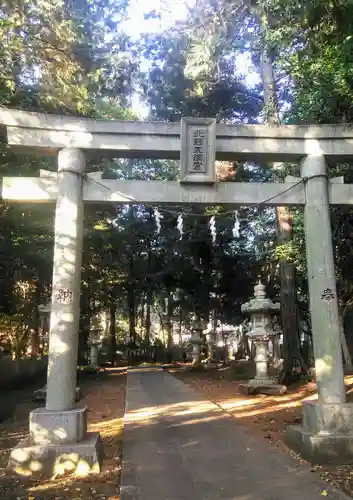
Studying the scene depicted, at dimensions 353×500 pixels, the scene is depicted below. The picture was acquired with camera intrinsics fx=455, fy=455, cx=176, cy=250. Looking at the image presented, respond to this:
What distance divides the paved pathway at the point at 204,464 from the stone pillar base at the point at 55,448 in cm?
54

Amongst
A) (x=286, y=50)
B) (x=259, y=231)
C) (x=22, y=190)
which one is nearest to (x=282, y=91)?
(x=286, y=50)

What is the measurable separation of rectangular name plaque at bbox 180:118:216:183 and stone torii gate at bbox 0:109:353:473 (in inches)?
0.6

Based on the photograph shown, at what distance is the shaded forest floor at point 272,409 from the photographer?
220 inches

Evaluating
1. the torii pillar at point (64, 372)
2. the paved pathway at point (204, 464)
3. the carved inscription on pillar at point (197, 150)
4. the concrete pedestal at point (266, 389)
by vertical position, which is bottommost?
the paved pathway at point (204, 464)

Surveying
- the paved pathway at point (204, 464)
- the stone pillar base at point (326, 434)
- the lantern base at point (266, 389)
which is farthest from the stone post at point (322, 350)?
the lantern base at point (266, 389)

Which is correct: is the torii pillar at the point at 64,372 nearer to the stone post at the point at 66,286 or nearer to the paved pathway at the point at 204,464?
the stone post at the point at 66,286

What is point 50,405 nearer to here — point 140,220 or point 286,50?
point 286,50

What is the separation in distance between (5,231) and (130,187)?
6.12m

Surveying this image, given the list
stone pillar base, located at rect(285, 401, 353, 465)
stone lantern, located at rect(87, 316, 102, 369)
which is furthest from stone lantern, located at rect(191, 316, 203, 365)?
stone pillar base, located at rect(285, 401, 353, 465)

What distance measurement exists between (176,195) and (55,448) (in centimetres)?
381

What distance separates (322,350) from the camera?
646cm

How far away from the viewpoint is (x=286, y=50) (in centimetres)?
902

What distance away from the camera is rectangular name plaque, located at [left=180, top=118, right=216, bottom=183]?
6.77 metres

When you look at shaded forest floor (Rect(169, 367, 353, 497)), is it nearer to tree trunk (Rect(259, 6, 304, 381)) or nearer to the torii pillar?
tree trunk (Rect(259, 6, 304, 381))
